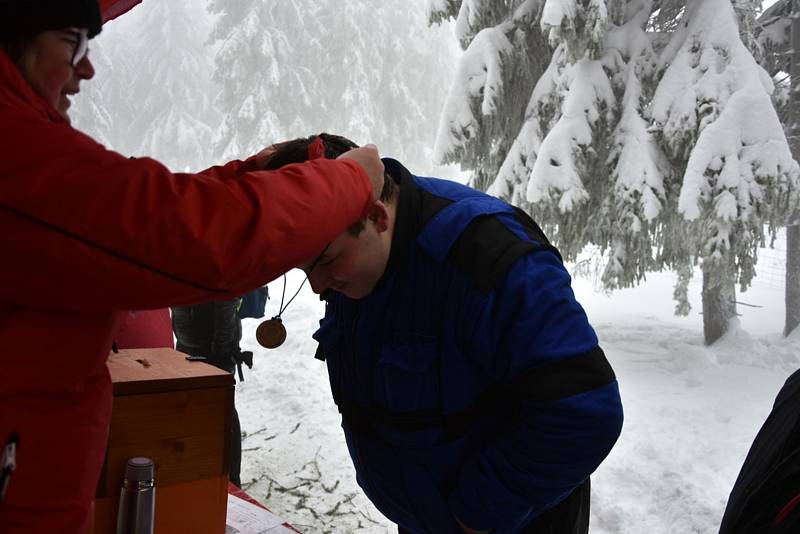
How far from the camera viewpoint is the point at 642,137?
6.13 m

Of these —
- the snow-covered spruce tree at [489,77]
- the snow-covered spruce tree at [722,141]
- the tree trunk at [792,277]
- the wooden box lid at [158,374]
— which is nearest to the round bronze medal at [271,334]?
the wooden box lid at [158,374]

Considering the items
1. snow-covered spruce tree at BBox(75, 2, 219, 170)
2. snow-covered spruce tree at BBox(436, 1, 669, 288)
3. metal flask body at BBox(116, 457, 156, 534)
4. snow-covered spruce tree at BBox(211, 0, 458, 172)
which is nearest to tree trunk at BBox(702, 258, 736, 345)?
snow-covered spruce tree at BBox(436, 1, 669, 288)

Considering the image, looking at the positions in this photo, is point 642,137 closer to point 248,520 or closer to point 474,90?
point 474,90

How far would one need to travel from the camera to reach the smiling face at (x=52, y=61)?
94cm

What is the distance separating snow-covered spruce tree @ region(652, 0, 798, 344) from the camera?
541cm

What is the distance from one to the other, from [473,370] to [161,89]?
22.6 meters

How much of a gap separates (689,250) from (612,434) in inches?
223

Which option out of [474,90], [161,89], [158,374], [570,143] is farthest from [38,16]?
[161,89]

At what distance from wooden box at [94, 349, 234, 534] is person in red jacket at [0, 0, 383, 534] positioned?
340 millimetres

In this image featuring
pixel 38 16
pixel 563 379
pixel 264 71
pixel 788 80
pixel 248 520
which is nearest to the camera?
pixel 38 16

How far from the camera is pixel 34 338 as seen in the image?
0.90 meters

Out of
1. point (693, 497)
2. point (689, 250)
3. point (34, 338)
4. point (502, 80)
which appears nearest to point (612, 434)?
point (34, 338)

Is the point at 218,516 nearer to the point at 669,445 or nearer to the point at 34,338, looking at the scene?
the point at 34,338

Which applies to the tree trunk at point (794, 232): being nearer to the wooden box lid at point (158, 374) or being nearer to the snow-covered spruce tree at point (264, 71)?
the wooden box lid at point (158, 374)
